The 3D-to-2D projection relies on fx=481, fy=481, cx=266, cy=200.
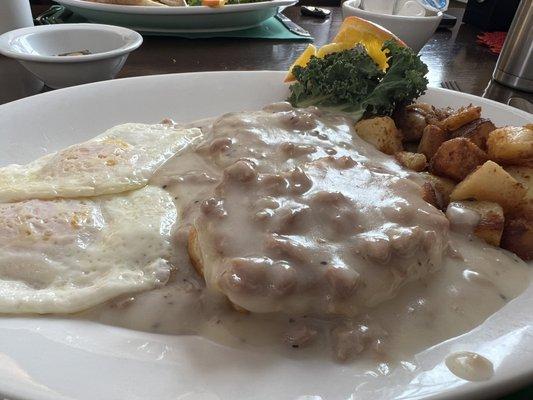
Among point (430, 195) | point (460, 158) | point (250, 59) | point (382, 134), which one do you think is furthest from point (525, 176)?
point (250, 59)

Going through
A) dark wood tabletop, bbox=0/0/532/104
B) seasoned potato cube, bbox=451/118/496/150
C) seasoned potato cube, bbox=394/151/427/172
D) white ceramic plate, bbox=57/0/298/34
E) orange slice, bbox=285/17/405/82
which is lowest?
dark wood tabletop, bbox=0/0/532/104

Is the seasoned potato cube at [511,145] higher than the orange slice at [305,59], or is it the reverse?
the seasoned potato cube at [511,145]

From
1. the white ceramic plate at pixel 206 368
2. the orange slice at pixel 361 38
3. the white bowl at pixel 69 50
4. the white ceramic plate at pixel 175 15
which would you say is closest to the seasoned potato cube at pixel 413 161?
the white ceramic plate at pixel 206 368

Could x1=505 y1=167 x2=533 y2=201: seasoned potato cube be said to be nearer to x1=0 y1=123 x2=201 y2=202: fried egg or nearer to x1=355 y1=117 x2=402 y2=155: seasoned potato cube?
x1=355 y1=117 x2=402 y2=155: seasoned potato cube

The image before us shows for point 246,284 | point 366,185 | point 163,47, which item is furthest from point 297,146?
point 163,47

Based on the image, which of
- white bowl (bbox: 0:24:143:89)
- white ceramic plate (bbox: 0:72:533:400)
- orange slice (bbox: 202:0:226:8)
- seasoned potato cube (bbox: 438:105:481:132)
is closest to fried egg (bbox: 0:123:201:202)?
white ceramic plate (bbox: 0:72:533:400)

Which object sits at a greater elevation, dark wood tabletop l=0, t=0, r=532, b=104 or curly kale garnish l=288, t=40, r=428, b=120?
curly kale garnish l=288, t=40, r=428, b=120

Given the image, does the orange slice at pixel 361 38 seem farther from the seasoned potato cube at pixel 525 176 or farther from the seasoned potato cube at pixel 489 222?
the seasoned potato cube at pixel 489 222

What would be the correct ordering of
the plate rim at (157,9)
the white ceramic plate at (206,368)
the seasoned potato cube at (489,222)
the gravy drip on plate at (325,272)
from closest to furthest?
1. the white ceramic plate at (206,368)
2. the gravy drip on plate at (325,272)
3. the seasoned potato cube at (489,222)
4. the plate rim at (157,9)
